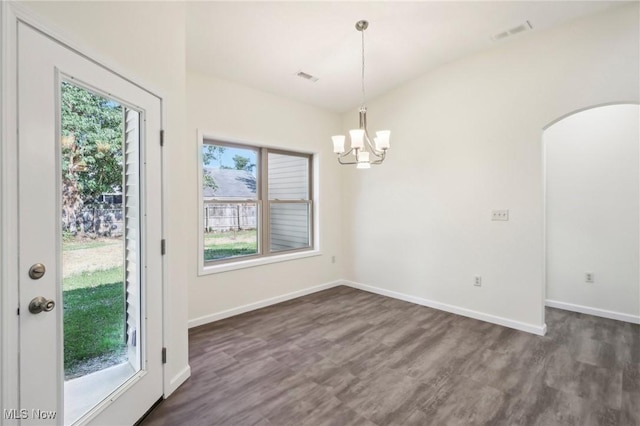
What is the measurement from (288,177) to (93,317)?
327 centimetres

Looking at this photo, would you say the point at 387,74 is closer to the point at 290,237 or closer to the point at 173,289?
the point at 290,237

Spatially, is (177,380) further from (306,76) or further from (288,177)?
(306,76)

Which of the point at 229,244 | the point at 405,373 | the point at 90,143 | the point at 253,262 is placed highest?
the point at 90,143

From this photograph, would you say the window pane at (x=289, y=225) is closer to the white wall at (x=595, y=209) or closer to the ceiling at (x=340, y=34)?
the ceiling at (x=340, y=34)

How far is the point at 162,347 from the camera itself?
6.58 feet

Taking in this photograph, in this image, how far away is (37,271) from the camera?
48.7 inches

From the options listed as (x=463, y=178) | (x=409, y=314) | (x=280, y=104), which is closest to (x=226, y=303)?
(x=409, y=314)

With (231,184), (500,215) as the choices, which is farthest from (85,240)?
(500,215)

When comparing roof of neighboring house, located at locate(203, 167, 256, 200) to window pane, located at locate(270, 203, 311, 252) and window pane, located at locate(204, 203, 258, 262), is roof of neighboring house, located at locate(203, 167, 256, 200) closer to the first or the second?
window pane, located at locate(204, 203, 258, 262)

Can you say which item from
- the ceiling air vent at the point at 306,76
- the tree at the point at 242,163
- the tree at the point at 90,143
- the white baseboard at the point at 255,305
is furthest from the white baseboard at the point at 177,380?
the ceiling air vent at the point at 306,76

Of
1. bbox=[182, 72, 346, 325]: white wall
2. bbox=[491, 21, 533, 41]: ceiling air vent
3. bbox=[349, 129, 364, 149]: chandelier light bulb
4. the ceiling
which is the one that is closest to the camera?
bbox=[349, 129, 364, 149]: chandelier light bulb

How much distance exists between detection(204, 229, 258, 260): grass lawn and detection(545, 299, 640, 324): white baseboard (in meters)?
4.17

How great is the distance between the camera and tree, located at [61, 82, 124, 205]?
4.61ft

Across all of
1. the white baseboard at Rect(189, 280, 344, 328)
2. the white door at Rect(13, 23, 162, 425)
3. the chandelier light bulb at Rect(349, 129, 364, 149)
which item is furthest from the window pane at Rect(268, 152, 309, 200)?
the white door at Rect(13, 23, 162, 425)
